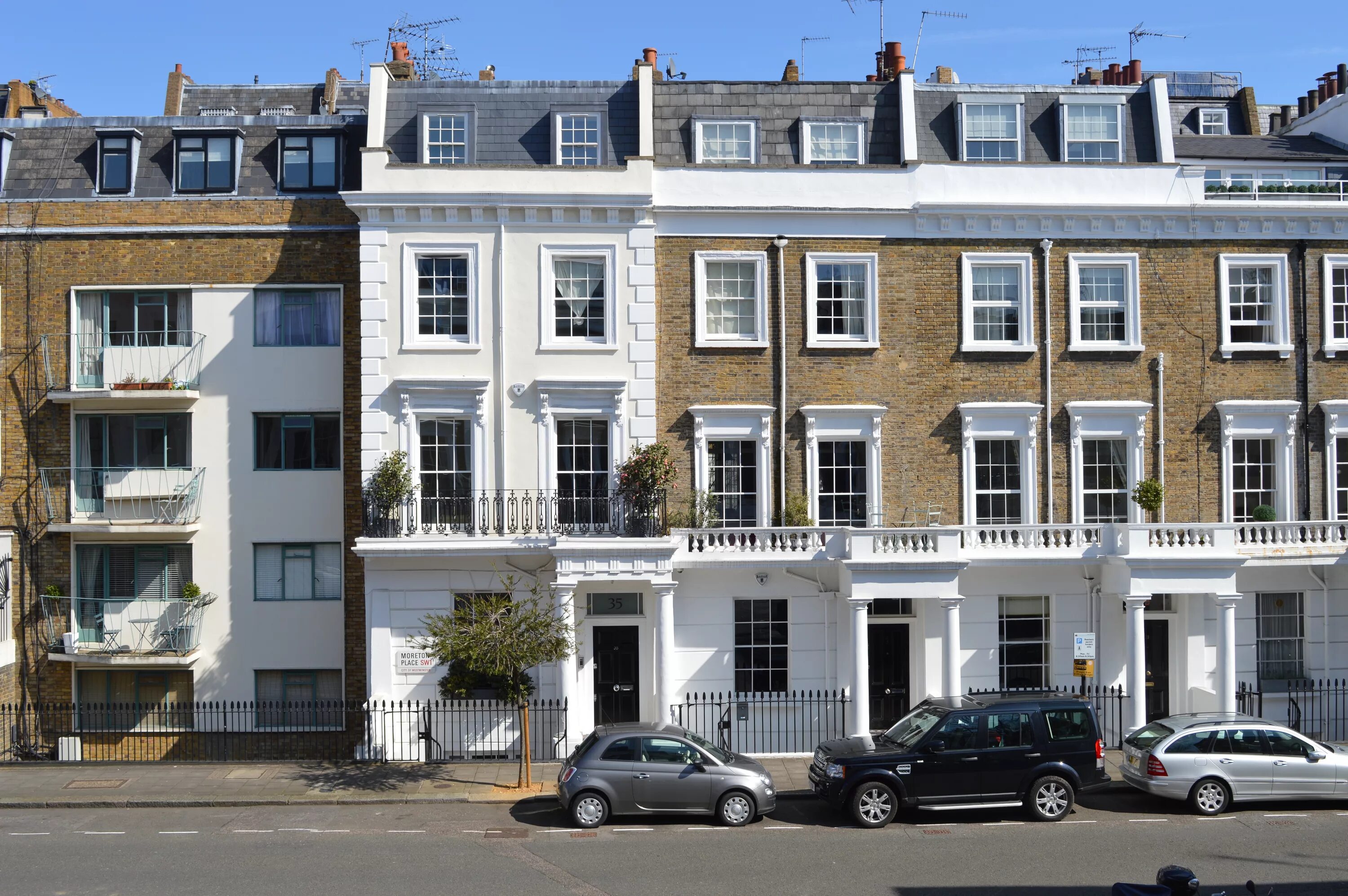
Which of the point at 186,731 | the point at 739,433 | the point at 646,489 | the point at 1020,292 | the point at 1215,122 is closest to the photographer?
the point at 646,489

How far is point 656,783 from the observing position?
1614 cm

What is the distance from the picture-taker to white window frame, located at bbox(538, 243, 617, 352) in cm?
2139

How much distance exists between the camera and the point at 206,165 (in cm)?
2312

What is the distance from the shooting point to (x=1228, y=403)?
22312 millimetres

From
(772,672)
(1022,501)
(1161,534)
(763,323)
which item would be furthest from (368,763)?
(1161,534)

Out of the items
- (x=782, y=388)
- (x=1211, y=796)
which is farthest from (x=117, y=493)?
(x=1211, y=796)

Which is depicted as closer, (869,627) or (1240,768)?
(1240,768)

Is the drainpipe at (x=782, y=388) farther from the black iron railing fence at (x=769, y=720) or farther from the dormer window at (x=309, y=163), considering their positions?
the dormer window at (x=309, y=163)

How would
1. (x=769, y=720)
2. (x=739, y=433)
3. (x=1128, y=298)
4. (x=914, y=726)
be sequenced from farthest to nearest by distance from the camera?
1. (x=1128, y=298)
2. (x=739, y=433)
3. (x=769, y=720)
4. (x=914, y=726)

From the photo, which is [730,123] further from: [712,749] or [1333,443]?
[1333,443]

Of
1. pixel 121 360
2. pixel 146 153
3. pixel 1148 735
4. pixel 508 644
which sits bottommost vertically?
pixel 1148 735

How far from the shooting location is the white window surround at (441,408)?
21.1 metres

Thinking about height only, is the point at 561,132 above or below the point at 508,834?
above

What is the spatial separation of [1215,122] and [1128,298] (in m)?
14.5
